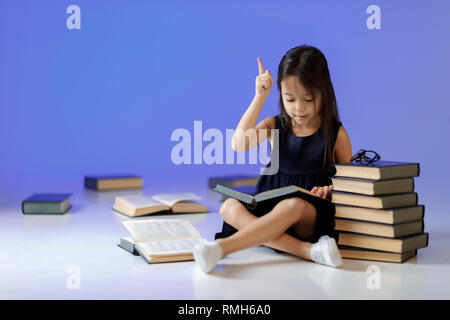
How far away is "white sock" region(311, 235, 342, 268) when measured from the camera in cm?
242

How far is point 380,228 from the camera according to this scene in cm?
253

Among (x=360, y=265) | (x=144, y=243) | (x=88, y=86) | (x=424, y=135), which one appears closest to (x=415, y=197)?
(x=360, y=265)

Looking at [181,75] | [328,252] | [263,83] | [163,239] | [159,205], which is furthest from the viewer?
[181,75]

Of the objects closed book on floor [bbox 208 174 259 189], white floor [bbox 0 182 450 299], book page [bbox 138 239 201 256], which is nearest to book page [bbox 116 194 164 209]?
white floor [bbox 0 182 450 299]

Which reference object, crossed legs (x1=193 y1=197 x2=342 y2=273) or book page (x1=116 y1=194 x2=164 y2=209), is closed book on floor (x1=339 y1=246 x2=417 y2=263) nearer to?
crossed legs (x1=193 y1=197 x2=342 y2=273)

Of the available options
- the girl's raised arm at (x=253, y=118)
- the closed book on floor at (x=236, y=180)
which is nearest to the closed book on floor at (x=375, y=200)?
the girl's raised arm at (x=253, y=118)

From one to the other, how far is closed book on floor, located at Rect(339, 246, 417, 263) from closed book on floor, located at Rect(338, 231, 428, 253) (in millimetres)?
20

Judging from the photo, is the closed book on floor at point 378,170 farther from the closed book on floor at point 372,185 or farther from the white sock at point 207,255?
the white sock at point 207,255

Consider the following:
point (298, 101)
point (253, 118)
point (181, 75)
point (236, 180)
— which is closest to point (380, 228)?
point (298, 101)

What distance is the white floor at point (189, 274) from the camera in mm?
2090

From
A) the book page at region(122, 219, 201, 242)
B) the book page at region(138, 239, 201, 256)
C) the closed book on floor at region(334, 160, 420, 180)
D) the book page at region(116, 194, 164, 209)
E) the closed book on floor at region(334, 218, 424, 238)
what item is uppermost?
the closed book on floor at region(334, 160, 420, 180)

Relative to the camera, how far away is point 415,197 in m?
2.67

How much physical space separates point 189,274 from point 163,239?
0.43 metres

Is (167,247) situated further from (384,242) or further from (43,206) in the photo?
(43,206)
